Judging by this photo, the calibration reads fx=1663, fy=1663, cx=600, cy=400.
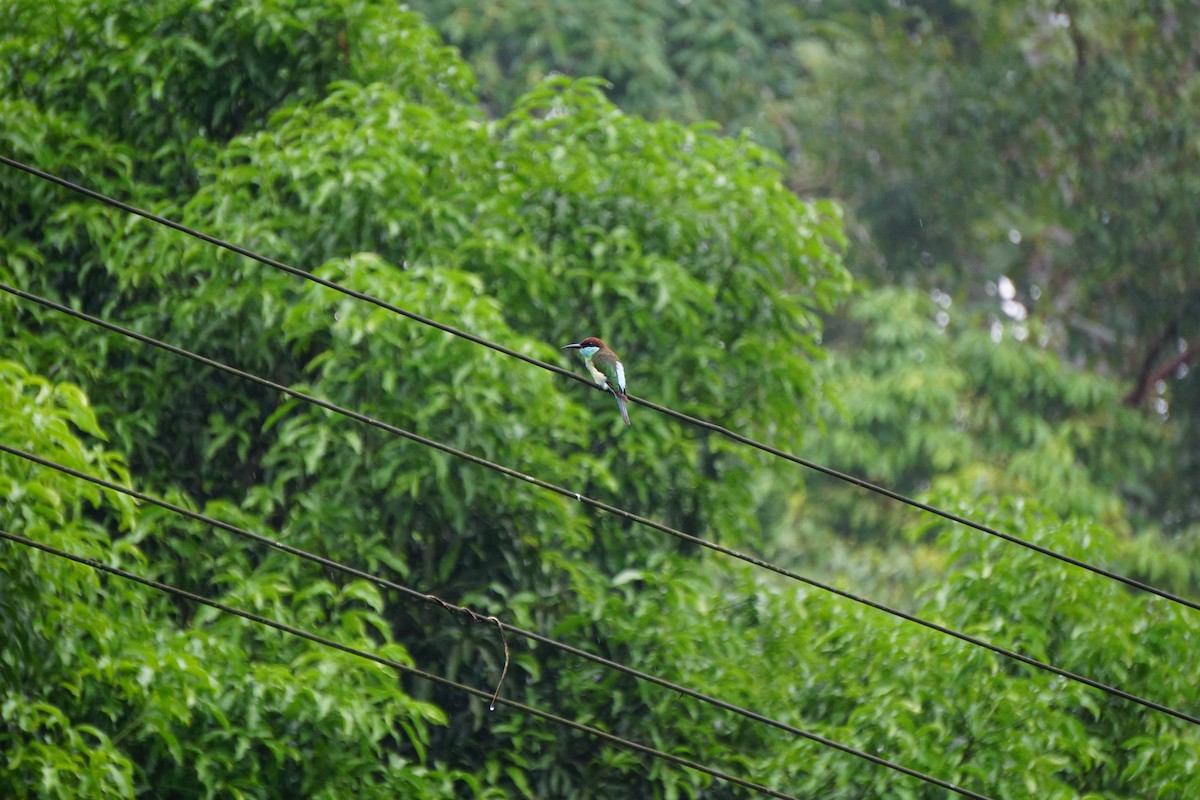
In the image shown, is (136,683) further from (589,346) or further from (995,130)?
(995,130)

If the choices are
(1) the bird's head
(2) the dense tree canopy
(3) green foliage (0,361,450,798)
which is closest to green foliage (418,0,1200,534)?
(2) the dense tree canopy

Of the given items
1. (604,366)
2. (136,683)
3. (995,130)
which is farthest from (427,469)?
(995,130)

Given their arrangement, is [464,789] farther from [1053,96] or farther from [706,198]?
[1053,96]

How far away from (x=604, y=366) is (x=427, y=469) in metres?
1.09

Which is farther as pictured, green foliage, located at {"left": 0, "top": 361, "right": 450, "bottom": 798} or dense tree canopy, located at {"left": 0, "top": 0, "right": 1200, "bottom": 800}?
dense tree canopy, located at {"left": 0, "top": 0, "right": 1200, "bottom": 800}

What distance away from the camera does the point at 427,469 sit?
8.77m

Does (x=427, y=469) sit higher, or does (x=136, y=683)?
(x=427, y=469)

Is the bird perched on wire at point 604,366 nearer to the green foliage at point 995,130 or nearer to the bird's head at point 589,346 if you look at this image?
the bird's head at point 589,346

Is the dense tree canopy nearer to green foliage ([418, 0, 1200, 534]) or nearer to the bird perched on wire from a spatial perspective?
the bird perched on wire

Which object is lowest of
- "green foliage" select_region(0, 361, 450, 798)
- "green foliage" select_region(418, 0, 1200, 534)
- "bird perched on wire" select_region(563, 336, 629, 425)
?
"green foliage" select_region(418, 0, 1200, 534)

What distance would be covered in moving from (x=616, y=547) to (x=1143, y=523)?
38.4ft

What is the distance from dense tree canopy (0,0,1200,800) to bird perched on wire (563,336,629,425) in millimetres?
309

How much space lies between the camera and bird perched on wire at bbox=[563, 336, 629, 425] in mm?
8734

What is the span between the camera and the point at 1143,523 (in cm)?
1978
